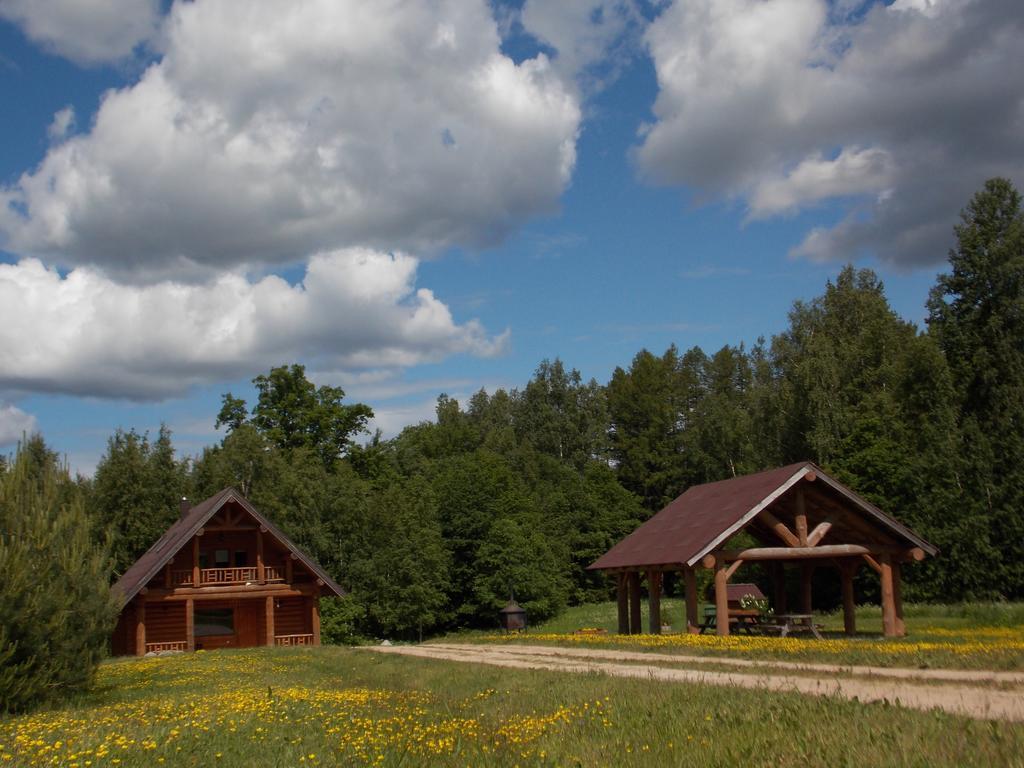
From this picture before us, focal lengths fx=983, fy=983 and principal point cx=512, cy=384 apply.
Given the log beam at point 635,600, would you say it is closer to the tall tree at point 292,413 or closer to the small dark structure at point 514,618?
the small dark structure at point 514,618

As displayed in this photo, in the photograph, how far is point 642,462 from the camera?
8244 cm

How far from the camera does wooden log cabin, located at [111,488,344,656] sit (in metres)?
37.0

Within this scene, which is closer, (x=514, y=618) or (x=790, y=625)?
(x=790, y=625)

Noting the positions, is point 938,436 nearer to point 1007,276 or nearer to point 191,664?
point 1007,276

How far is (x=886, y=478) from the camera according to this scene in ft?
170

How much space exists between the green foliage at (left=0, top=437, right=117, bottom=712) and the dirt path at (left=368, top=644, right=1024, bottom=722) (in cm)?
804

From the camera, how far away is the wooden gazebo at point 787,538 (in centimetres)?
2667

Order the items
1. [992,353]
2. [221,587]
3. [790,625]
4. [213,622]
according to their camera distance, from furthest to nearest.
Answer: [992,353]
[213,622]
[221,587]
[790,625]

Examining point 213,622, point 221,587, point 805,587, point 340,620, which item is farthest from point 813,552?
point 340,620

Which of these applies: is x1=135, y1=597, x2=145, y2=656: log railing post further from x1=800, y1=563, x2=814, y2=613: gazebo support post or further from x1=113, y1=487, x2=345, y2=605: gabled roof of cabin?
x1=800, y1=563, x2=814, y2=613: gazebo support post

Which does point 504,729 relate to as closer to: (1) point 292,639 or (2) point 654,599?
(2) point 654,599

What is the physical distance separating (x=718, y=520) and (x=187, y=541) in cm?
1938

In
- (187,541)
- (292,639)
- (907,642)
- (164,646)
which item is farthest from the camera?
(292,639)

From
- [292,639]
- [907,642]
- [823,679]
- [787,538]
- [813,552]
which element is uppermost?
[787,538]
